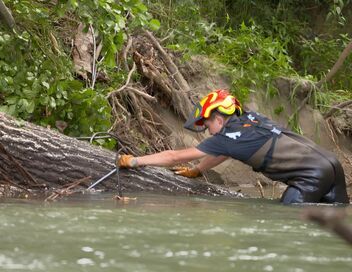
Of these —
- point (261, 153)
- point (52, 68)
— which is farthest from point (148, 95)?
point (261, 153)

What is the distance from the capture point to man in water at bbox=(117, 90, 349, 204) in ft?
18.2

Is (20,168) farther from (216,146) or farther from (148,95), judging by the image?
(148,95)

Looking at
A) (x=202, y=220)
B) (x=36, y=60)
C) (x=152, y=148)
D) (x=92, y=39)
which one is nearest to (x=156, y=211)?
(x=202, y=220)

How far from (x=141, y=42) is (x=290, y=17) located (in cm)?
359

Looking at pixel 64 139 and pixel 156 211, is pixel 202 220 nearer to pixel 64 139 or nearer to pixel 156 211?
pixel 156 211

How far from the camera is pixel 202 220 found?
153 inches

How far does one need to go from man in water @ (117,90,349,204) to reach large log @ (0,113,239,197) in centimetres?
15

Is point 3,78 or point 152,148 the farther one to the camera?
point 152,148

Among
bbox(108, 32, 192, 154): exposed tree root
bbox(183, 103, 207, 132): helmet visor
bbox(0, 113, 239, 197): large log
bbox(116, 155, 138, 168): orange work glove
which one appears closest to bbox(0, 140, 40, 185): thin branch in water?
bbox(0, 113, 239, 197): large log

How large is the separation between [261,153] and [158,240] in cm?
271

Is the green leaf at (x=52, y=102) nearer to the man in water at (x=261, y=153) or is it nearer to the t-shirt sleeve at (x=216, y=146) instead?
the man in water at (x=261, y=153)

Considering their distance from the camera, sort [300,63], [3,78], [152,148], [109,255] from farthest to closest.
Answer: [300,63]
[152,148]
[3,78]
[109,255]

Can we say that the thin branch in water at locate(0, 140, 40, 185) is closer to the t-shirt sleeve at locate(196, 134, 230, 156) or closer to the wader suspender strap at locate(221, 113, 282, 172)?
the t-shirt sleeve at locate(196, 134, 230, 156)

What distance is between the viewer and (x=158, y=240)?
298 centimetres
